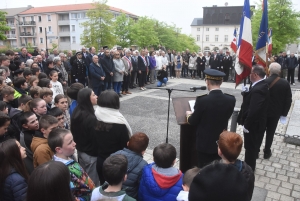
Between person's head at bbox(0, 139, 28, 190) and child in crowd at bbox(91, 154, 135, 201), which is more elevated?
person's head at bbox(0, 139, 28, 190)

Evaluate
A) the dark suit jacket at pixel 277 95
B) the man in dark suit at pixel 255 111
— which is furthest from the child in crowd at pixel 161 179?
the dark suit jacket at pixel 277 95

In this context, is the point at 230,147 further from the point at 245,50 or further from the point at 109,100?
the point at 245,50

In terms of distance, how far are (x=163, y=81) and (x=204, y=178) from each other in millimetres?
12646

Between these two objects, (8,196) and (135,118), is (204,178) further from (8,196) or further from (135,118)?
(135,118)

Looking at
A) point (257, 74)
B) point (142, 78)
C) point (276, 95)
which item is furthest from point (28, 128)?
point (142, 78)

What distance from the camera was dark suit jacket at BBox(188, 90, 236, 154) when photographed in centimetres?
323

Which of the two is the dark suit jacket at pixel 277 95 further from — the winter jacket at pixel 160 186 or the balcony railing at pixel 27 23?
the balcony railing at pixel 27 23

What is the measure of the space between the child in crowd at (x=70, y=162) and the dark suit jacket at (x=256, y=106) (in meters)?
2.84

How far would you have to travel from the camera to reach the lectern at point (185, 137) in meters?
3.63

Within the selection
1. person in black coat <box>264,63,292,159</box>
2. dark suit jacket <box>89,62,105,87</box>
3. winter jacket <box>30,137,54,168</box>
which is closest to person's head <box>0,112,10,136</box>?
winter jacket <box>30,137,54,168</box>

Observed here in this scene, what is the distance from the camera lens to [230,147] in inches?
90.4

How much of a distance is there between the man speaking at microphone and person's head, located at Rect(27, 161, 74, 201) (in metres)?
2.06

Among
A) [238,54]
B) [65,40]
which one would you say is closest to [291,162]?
[238,54]

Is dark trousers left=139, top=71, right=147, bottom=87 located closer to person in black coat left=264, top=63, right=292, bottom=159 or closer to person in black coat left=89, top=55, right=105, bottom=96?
person in black coat left=89, top=55, right=105, bottom=96
